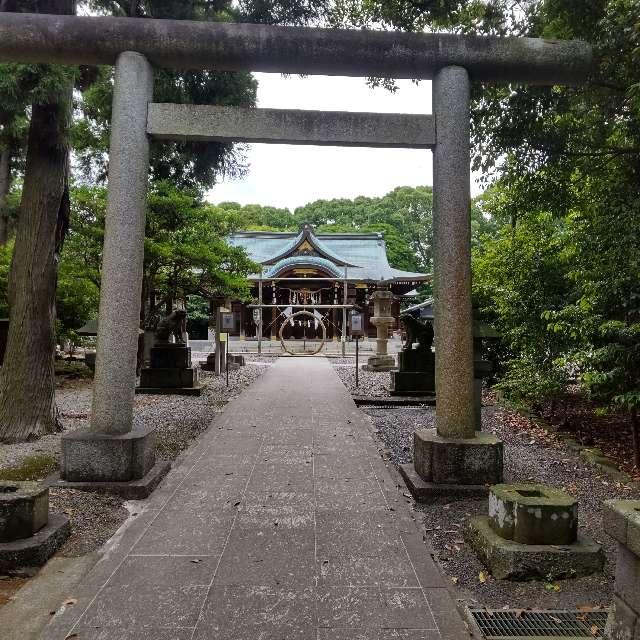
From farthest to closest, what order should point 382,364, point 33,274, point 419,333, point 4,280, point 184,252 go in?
point 382,364 → point 184,252 → point 4,280 → point 419,333 → point 33,274

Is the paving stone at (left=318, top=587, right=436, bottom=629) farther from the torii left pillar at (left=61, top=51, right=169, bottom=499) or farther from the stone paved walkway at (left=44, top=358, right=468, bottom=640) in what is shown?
the torii left pillar at (left=61, top=51, right=169, bottom=499)

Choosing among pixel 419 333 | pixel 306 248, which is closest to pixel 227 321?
pixel 419 333

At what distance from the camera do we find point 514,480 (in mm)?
4699

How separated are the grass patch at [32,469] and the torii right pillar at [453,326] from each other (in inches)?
142

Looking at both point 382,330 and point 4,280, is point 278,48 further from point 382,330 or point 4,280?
point 382,330

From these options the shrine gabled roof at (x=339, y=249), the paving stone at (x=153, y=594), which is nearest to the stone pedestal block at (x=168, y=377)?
the paving stone at (x=153, y=594)

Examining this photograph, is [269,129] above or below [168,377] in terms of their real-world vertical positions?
above

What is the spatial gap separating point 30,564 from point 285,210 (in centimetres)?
5063

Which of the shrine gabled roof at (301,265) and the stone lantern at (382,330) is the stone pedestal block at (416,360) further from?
the shrine gabled roof at (301,265)

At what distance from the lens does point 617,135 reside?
5.87 metres

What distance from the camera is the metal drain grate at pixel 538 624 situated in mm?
2357

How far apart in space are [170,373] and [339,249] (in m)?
23.4

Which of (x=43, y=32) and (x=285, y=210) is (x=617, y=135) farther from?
(x=285, y=210)

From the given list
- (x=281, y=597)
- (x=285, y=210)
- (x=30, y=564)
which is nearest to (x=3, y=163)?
(x=30, y=564)
